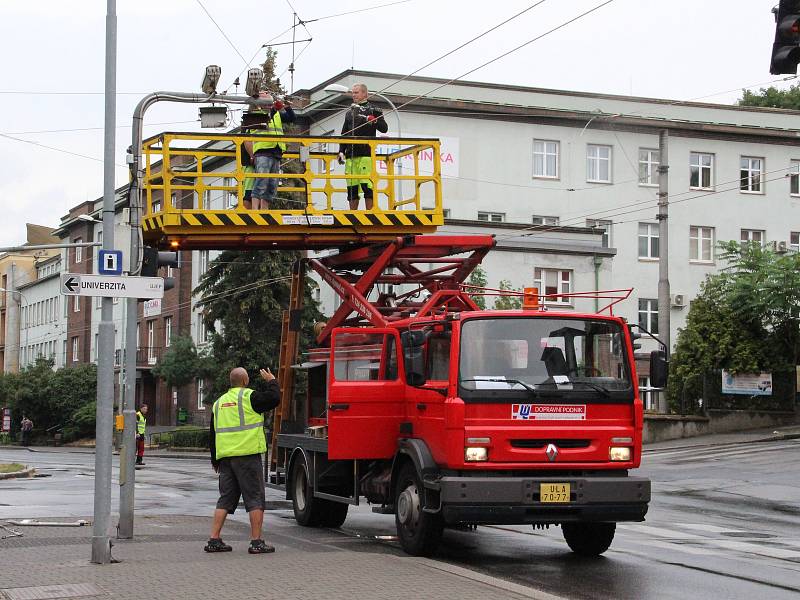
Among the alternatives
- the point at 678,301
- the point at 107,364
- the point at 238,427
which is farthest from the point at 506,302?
the point at 107,364

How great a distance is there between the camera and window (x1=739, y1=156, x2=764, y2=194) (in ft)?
183

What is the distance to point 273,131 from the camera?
16875 millimetres

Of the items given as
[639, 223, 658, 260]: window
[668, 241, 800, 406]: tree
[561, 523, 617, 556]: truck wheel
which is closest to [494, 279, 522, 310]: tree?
[668, 241, 800, 406]: tree

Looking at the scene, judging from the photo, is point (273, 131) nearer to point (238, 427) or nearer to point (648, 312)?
point (238, 427)

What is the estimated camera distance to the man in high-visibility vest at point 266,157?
1566cm

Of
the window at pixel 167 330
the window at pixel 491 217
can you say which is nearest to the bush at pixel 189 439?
the window at pixel 491 217

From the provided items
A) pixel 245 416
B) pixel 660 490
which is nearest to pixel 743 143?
pixel 660 490

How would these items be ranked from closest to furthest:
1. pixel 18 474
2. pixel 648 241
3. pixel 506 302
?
1. pixel 18 474
2. pixel 506 302
3. pixel 648 241

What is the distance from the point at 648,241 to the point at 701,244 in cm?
272

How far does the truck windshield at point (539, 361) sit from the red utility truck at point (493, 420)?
0.5 inches

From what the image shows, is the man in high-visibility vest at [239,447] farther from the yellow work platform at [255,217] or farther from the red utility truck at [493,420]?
the yellow work platform at [255,217]

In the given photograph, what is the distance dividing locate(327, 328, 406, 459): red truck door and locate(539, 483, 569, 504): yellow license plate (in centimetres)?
215

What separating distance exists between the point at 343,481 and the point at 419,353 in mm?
2615

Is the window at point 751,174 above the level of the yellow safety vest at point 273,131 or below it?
above
